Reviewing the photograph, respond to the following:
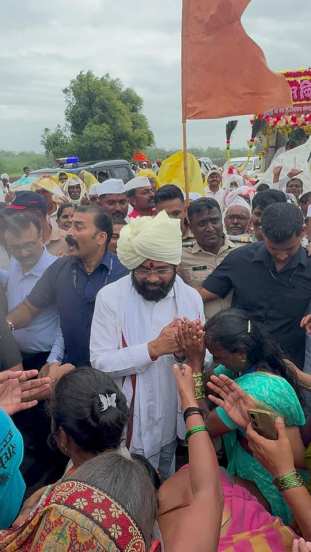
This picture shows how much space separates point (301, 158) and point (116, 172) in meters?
6.95

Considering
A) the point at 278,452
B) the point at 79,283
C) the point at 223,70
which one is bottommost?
the point at 278,452

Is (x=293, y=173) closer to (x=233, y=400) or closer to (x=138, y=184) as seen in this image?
(x=138, y=184)

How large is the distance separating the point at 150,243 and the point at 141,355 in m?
0.54

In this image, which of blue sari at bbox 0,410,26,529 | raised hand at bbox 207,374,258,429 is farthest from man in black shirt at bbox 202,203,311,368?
blue sari at bbox 0,410,26,529

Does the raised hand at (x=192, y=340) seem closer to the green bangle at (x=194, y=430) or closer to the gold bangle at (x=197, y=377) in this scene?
the gold bangle at (x=197, y=377)

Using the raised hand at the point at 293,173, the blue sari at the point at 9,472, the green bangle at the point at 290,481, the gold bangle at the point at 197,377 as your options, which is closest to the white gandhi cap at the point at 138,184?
the raised hand at the point at 293,173

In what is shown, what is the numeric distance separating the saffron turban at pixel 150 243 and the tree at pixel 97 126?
27.1 meters

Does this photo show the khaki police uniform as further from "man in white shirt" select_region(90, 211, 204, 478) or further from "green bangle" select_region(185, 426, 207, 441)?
"green bangle" select_region(185, 426, 207, 441)

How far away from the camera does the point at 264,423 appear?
1.70 metres

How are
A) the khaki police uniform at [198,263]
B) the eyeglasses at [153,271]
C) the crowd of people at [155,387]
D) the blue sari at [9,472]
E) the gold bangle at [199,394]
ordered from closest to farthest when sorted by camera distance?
the crowd of people at [155,387] < the blue sari at [9,472] < the gold bangle at [199,394] < the eyeglasses at [153,271] < the khaki police uniform at [198,263]

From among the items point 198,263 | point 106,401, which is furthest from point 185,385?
point 198,263

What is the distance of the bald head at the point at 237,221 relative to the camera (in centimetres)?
489

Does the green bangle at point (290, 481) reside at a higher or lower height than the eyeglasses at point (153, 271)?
lower

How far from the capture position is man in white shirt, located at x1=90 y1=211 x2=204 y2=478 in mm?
2295
